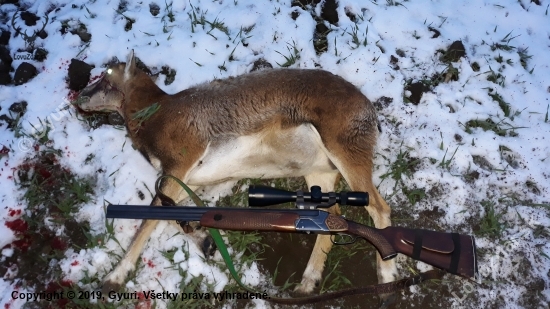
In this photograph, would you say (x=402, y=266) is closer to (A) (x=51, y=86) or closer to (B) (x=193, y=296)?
(B) (x=193, y=296)

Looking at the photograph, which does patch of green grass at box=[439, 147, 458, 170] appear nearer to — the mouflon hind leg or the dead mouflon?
the dead mouflon

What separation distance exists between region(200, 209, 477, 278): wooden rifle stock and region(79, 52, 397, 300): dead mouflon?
34.0 inches

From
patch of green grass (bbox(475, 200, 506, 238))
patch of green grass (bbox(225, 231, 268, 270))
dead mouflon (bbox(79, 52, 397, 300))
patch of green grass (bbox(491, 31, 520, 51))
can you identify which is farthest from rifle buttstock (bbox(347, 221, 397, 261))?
patch of green grass (bbox(491, 31, 520, 51))

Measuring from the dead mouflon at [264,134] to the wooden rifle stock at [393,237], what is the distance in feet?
2.83

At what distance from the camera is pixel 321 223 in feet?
12.3

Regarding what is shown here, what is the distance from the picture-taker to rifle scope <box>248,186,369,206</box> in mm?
3758

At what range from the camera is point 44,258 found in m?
4.59

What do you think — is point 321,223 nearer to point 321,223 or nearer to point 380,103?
point 321,223

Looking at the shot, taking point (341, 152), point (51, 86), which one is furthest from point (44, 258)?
point (341, 152)

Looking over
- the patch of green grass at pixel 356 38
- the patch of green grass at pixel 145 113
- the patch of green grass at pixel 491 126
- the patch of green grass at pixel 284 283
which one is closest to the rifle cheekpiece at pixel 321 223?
the patch of green grass at pixel 284 283

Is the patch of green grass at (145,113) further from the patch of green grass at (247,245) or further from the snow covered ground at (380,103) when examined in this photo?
the patch of green grass at (247,245)

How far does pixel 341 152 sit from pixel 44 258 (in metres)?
3.28

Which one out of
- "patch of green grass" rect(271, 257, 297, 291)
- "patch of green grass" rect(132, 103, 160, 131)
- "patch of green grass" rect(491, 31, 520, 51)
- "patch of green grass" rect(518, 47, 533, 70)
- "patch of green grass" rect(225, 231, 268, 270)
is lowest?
"patch of green grass" rect(271, 257, 297, 291)

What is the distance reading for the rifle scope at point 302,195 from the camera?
3.76 meters
